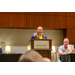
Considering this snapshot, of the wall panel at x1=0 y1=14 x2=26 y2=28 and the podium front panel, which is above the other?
the wall panel at x1=0 y1=14 x2=26 y2=28

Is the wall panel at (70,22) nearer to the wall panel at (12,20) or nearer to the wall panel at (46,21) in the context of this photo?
the wall panel at (46,21)

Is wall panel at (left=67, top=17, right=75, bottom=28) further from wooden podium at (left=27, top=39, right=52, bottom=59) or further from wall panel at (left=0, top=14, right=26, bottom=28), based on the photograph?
wooden podium at (left=27, top=39, right=52, bottom=59)

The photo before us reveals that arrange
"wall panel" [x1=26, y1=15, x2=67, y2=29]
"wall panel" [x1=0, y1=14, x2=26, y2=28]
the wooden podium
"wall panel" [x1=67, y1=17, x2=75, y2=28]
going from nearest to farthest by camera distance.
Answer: the wooden podium
"wall panel" [x1=0, y1=14, x2=26, y2=28]
"wall panel" [x1=26, y1=15, x2=67, y2=29]
"wall panel" [x1=67, y1=17, x2=75, y2=28]

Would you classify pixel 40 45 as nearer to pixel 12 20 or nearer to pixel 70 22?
pixel 12 20

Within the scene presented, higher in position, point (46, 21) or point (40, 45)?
point (46, 21)

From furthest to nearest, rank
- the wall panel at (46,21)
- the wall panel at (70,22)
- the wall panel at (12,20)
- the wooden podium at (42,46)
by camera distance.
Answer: the wall panel at (70,22)
the wall panel at (46,21)
the wall panel at (12,20)
the wooden podium at (42,46)

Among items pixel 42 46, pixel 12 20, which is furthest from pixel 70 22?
pixel 42 46

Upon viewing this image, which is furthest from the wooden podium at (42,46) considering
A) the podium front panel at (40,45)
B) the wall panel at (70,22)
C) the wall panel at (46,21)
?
the wall panel at (70,22)

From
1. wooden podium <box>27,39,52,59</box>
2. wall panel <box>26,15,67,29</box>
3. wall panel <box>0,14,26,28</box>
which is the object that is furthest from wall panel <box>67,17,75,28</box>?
wooden podium <box>27,39,52,59</box>

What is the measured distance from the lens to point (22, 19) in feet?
24.4

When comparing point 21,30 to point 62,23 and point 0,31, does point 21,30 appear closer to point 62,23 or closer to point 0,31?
point 0,31

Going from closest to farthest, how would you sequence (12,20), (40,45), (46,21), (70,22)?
1. (40,45)
2. (12,20)
3. (46,21)
4. (70,22)

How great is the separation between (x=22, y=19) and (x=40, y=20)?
854mm

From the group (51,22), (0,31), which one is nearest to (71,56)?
(51,22)
